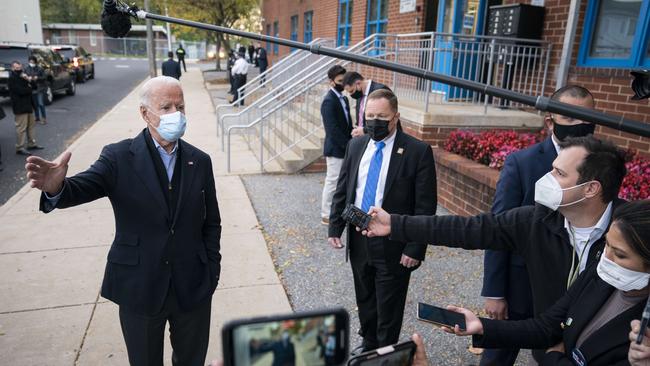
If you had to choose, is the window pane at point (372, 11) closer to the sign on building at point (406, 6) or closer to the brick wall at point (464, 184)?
the sign on building at point (406, 6)

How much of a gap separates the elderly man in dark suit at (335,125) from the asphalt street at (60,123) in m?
4.90

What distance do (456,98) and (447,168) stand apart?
2392 mm

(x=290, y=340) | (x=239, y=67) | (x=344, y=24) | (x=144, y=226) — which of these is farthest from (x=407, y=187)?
(x=239, y=67)

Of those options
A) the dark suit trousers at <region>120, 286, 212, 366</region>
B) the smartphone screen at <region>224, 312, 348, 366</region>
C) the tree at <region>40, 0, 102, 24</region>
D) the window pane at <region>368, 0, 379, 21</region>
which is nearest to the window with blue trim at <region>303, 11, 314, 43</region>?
the window pane at <region>368, 0, 379, 21</region>

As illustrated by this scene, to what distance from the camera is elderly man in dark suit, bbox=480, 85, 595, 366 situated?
2625 millimetres

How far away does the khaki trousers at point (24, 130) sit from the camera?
9062 millimetres

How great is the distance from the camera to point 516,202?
2654 mm

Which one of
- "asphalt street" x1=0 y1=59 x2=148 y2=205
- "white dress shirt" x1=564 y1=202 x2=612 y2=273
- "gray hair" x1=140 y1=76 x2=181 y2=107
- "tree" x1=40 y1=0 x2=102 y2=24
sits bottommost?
"asphalt street" x1=0 y1=59 x2=148 y2=205

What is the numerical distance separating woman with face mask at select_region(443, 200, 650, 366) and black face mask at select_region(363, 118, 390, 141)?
152 cm

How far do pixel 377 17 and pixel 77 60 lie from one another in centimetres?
1680

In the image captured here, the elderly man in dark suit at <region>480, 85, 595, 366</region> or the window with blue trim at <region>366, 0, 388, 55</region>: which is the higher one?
the window with blue trim at <region>366, 0, 388, 55</region>

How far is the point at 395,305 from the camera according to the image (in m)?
3.13

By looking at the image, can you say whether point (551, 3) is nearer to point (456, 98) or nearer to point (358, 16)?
point (456, 98)

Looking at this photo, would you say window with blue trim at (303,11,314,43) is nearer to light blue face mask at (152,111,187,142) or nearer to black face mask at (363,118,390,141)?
black face mask at (363,118,390,141)
